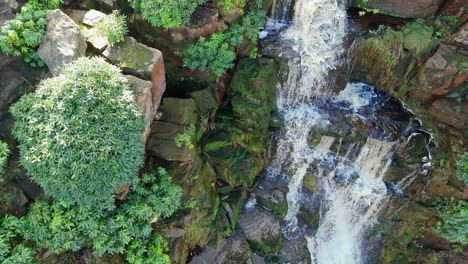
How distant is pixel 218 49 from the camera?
9.58 meters

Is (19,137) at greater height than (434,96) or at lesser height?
greater

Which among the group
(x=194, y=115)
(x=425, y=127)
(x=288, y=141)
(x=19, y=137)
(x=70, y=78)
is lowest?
(x=288, y=141)

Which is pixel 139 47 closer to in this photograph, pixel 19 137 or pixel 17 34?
pixel 17 34

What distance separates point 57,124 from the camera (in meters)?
6.57

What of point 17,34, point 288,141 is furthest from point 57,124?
point 288,141

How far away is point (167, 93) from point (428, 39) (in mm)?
9172

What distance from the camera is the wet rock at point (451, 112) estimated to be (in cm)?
1173

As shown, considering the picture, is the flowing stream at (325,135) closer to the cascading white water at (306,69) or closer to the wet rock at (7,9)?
the cascading white water at (306,69)

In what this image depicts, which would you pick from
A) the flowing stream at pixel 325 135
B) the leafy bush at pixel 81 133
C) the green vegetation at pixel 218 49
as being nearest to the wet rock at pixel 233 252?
the flowing stream at pixel 325 135

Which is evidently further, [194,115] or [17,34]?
[194,115]

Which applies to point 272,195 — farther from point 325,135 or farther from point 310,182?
point 325,135

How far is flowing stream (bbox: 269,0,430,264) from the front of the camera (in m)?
12.3

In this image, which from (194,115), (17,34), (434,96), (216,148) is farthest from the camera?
(434,96)

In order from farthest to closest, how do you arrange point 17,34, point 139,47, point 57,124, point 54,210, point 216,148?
1. point 216,148
2. point 139,47
3. point 17,34
4. point 54,210
5. point 57,124
